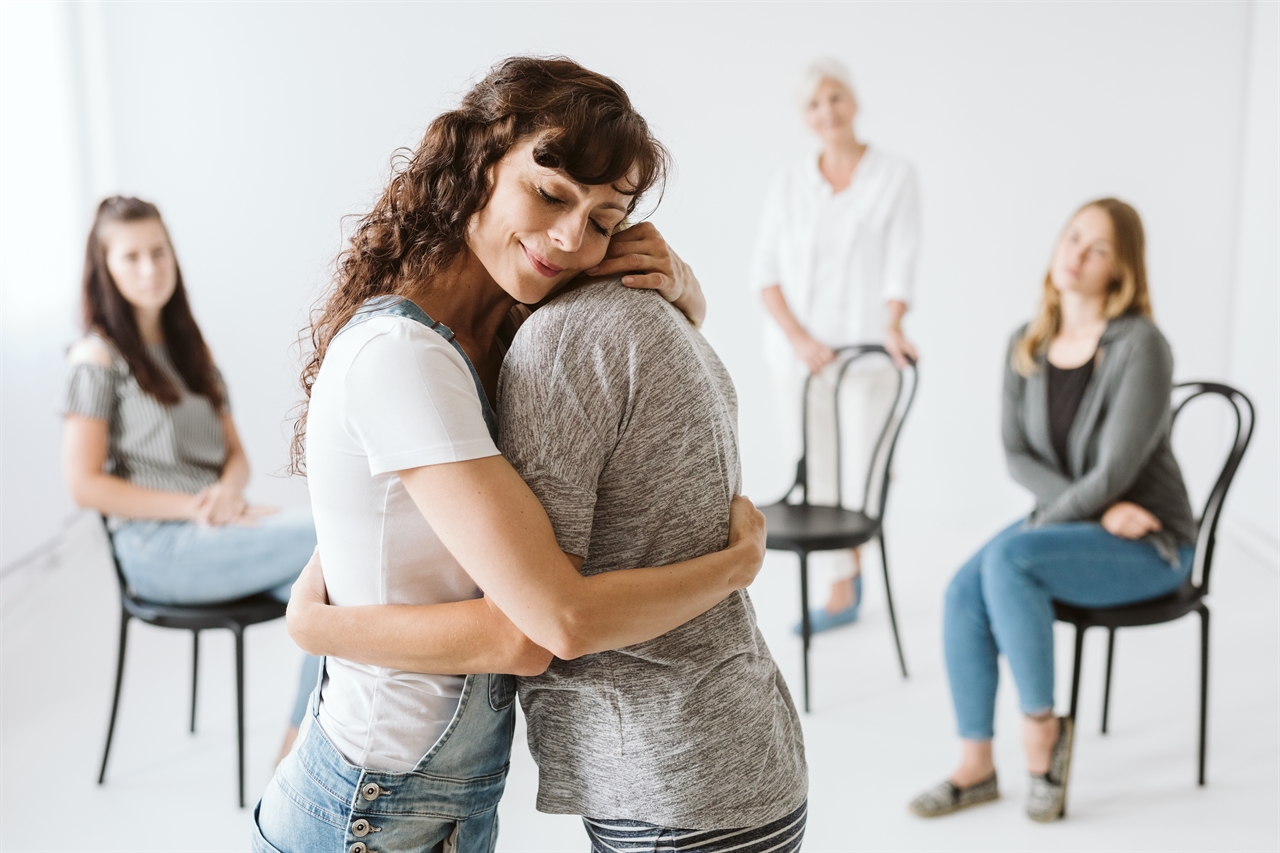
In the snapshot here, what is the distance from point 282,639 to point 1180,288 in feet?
11.4

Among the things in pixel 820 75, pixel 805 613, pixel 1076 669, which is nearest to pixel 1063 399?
pixel 1076 669

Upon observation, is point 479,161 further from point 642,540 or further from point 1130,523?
point 1130,523

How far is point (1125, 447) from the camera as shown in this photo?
7.13 ft

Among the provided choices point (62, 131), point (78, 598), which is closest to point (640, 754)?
point (78, 598)

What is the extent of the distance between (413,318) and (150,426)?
1.66 metres

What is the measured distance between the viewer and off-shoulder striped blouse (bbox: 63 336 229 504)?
2.22 m

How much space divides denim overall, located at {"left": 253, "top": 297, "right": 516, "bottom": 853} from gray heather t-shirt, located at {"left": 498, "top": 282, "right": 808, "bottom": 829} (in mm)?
47

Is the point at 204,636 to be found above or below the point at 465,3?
below

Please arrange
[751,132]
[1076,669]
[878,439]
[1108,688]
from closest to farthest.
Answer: [1076,669] < [1108,688] < [878,439] < [751,132]

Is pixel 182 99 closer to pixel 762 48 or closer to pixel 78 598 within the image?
pixel 78 598

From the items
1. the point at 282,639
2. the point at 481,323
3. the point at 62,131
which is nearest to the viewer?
the point at 481,323

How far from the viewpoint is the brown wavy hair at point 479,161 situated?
3.12 ft

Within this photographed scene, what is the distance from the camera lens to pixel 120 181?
3986 mm

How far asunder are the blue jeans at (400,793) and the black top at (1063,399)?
67.5 inches
